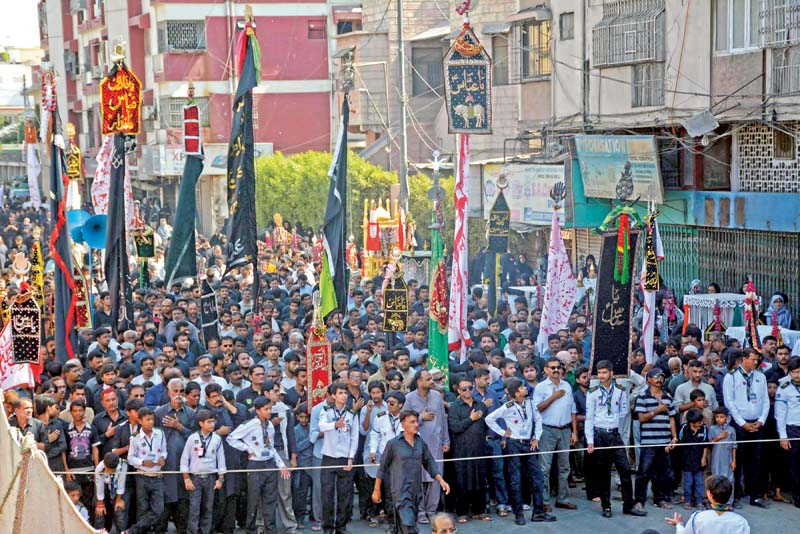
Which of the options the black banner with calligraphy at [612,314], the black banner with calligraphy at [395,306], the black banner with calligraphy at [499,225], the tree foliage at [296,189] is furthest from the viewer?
the tree foliage at [296,189]

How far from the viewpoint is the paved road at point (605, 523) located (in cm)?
1133

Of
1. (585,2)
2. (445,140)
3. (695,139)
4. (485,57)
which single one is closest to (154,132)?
(445,140)

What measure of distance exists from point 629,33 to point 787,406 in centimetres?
1038

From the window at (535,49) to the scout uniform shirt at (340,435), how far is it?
1483 centimetres

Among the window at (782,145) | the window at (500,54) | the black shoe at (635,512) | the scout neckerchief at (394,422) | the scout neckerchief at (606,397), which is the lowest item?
the black shoe at (635,512)

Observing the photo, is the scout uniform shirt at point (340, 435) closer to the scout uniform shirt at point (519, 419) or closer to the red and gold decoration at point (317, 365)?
the red and gold decoration at point (317, 365)

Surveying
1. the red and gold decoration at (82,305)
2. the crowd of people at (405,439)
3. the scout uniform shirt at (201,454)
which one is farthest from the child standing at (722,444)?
the red and gold decoration at (82,305)

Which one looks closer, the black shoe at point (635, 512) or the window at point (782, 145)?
the black shoe at point (635, 512)

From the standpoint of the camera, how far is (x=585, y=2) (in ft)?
73.8

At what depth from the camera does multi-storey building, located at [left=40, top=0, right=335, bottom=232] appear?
41938mm

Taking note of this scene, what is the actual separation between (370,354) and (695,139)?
854cm

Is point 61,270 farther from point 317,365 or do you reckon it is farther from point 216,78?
point 216,78

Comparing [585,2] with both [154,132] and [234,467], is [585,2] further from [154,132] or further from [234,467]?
[154,132]

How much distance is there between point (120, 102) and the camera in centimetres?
1576
